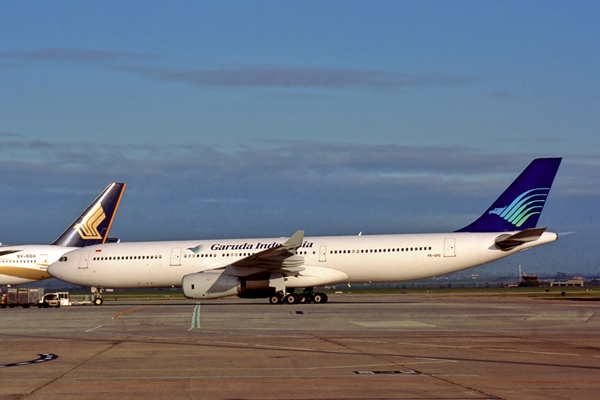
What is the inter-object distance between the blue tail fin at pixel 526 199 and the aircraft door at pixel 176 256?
17503 millimetres

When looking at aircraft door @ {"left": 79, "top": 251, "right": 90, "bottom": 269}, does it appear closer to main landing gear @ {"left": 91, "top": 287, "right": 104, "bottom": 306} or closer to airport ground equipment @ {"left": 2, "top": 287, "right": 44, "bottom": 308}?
main landing gear @ {"left": 91, "top": 287, "right": 104, "bottom": 306}

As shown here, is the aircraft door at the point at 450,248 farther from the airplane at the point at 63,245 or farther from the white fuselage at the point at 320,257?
the airplane at the point at 63,245

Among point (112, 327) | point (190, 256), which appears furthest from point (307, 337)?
point (190, 256)

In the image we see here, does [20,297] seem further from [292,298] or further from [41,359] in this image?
[41,359]

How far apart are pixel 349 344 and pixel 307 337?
220 cm

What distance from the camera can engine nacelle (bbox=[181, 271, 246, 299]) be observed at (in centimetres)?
3522

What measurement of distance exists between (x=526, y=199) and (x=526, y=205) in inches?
12.7

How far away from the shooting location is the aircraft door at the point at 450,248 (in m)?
35.8

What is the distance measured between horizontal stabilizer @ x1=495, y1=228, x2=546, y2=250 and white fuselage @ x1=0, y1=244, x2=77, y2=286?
3146 centimetres

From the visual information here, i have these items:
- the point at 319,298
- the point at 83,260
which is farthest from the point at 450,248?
the point at 83,260

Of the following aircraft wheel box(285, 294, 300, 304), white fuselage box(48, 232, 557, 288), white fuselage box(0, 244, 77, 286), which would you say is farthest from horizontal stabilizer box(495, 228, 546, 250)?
white fuselage box(0, 244, 77, 286)

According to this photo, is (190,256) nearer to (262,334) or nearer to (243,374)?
(262,334)

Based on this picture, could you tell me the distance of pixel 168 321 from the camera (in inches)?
976

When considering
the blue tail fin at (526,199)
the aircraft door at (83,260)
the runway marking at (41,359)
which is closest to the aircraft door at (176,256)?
the aircraft door at (83,260)
